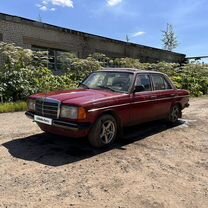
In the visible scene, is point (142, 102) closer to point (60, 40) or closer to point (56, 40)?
point (56, 40)

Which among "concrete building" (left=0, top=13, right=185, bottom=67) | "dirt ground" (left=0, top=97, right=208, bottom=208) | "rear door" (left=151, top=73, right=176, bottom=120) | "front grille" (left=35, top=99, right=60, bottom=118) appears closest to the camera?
"dirt ground" (left=0, top=97, right=208, bottom=208)

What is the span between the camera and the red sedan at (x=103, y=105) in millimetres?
5828

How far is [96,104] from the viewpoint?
19.6 feet

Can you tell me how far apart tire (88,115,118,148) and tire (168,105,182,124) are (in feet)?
8.67

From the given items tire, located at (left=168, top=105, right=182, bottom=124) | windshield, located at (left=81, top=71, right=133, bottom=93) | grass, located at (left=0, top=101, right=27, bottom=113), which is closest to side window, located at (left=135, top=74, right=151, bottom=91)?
windshield, located at (left=81, top=71, right=133, bottom=93)

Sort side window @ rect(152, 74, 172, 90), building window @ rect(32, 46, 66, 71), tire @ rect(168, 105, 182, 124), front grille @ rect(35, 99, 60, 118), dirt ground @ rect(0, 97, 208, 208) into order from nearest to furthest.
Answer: dirt ground @ rect(0, 97, 208, 208) < front grille @ rect(35, 99, 60, 118) < side window @ rect(152, 74, 172, 90) < tire @ rect(168, 105, 182, 124) < building window @ rect(32, 46, 66, 71)

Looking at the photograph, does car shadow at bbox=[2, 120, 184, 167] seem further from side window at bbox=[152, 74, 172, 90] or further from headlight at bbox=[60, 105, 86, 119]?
side window at bbox=[152, 74, 172, 90]

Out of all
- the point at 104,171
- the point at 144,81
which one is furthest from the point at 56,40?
the point at 104,171

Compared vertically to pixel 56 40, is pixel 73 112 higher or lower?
lower

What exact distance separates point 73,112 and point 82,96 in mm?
520

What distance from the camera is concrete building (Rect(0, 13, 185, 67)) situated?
1641 centimetres

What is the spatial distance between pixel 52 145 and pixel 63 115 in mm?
803

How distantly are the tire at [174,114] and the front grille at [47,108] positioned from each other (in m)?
3.74

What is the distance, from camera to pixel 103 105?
6098 mm
